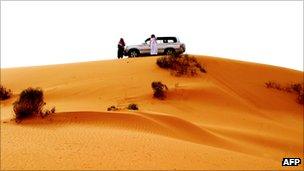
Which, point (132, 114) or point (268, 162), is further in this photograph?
point (132, 114)

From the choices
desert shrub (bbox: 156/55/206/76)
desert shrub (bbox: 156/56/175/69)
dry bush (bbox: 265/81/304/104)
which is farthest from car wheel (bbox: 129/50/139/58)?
dry bush (bbox: 265/81/304/104)

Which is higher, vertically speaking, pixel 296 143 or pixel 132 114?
pixel 132 114

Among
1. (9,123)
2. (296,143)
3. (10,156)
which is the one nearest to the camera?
(10,156)

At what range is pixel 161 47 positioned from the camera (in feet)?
99.8

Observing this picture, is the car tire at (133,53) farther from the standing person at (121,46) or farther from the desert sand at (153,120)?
the desert sand at (153,120)

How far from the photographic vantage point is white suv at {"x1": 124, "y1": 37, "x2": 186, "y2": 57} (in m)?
30.3

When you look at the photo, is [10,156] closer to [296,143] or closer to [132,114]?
[132,114]

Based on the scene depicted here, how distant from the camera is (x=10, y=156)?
894 centimetres

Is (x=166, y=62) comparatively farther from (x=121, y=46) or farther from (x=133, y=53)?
(x=121, y=46)

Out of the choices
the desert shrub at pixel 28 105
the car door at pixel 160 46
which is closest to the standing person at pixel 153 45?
the car door at pixel 160 46

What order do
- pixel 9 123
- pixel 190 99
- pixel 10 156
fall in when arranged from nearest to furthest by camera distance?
1. pixel 10 156
2. pixel 9 123
3. pixel 190 99

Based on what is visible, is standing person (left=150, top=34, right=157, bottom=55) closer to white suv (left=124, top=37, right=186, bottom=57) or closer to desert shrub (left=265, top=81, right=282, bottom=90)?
white suv (left=124, top=37, right=186, bottom=57)

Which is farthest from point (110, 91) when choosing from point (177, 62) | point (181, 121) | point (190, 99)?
point (181, 121)

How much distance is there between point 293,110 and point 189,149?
1354 cm
